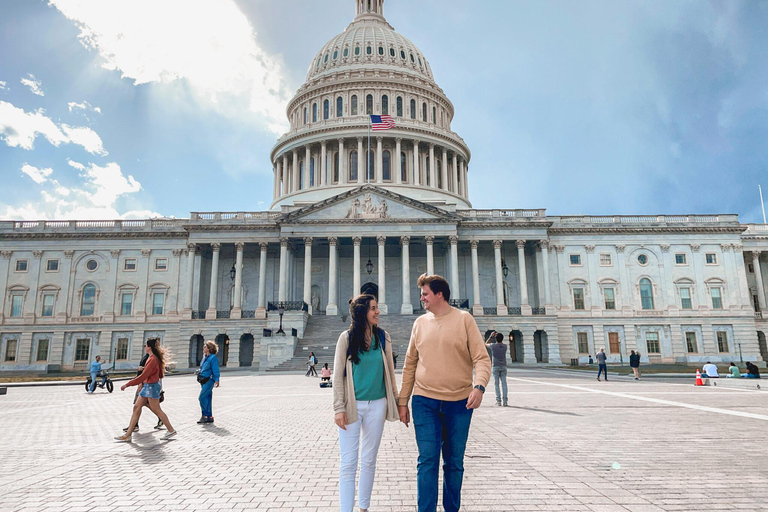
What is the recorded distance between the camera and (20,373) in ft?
169

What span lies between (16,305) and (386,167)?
4489 cm

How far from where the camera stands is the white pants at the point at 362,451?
545 cm

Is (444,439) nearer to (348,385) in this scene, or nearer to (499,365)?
(348,385)

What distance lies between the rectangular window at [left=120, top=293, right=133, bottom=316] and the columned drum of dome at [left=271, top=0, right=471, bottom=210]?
2211cm

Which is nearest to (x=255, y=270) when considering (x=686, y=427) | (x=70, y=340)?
(x=70, y=340)

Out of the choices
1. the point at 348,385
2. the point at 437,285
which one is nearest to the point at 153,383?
the point at 348,385

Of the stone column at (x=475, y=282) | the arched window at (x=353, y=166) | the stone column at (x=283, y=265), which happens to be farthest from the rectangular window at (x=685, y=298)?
the stone column at (x=283, y=265)

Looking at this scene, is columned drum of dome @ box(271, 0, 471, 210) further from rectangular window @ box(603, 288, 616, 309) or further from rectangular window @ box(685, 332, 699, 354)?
rectangular window @ box(685, 332, 699, 354)

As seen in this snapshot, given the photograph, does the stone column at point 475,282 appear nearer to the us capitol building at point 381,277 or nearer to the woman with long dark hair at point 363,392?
the us capitol building at point 381,277

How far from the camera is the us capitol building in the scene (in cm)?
5279

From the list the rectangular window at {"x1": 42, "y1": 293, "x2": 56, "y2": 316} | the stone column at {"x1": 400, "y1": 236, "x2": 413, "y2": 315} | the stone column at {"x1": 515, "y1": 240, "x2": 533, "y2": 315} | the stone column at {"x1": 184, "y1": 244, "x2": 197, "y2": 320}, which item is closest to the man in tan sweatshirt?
the stone column at {"x1": 400, "y1": 236, "x2": 413, "y2": 315}

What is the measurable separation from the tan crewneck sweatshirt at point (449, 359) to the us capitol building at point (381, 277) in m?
44.7

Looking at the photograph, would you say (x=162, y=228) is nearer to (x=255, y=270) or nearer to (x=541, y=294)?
(x=255, y=270)

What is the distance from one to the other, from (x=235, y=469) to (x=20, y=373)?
181ft
